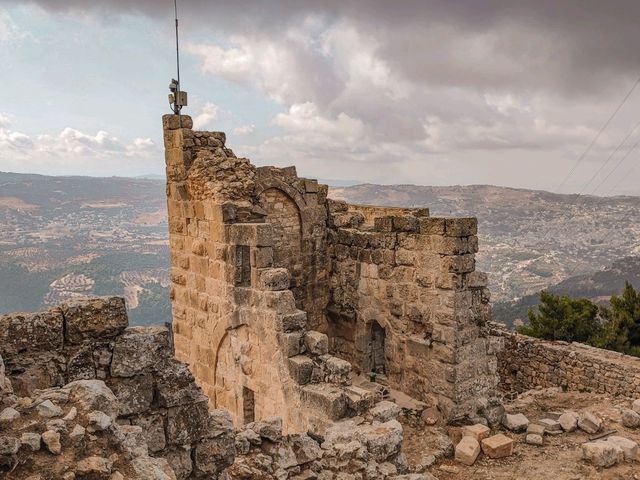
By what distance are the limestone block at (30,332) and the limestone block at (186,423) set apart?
1003mm

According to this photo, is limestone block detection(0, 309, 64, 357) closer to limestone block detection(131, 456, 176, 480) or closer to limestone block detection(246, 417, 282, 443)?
limestone block detection(131, 456, 176, 480)

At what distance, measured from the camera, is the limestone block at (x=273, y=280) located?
23.6 feet

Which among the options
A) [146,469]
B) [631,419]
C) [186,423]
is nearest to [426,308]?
[631,419]

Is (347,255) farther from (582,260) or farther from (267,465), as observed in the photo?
(582,260)

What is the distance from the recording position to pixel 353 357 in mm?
9898

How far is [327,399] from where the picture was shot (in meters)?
6.17

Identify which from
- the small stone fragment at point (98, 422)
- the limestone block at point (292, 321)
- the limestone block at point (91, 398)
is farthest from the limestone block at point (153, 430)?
the limestone block at point (292, 321)

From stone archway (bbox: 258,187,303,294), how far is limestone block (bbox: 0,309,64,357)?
617 cm

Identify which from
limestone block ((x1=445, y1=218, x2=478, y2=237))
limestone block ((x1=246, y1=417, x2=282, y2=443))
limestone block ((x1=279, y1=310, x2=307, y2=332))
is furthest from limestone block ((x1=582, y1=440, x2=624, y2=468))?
limestone block ((x1=246, y1=417, x2=282, y2=443))

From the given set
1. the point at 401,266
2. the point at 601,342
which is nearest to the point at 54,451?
the point at 401,266

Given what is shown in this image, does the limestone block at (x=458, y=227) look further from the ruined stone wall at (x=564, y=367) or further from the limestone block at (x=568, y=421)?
the limestone block at (x=568, y=421)

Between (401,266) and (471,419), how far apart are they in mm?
2681

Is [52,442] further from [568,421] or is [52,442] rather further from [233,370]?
[568,421]

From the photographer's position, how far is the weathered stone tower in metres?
6.93
